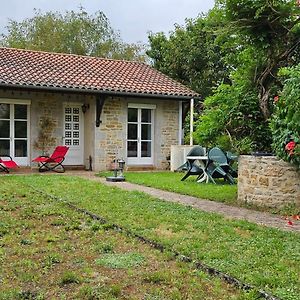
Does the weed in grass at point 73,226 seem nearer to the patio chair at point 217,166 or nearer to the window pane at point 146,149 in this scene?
the patio chair at point 217,166

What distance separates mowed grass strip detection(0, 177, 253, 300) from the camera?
368cm

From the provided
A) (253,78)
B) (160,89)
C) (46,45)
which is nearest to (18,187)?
(253,78)

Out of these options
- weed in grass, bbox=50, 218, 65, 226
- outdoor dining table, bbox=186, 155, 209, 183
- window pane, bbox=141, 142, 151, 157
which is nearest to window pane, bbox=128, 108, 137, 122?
window pane, bbox=141, 142, 151, 157

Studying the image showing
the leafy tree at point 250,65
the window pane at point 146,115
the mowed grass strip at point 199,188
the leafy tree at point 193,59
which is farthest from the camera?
the leafy tree at point 193,59

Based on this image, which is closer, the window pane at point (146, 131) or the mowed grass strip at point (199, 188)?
the mowed grass strip at point (199, 188)

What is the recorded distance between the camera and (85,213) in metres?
7.05

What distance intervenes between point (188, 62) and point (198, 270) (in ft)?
69.6

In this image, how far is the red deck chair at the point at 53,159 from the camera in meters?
15.0

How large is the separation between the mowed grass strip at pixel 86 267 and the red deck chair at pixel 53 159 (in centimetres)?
856

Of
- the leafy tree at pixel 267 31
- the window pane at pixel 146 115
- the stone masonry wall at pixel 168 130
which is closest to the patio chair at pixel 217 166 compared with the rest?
the leafy tree at pixel 267 31

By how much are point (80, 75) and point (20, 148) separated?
3470 millimetres

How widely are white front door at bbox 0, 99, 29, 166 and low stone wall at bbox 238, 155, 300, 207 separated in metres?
9.46

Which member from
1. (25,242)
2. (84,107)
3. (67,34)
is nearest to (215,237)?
(25,242)

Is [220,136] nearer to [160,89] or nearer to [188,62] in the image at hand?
[160,89]
